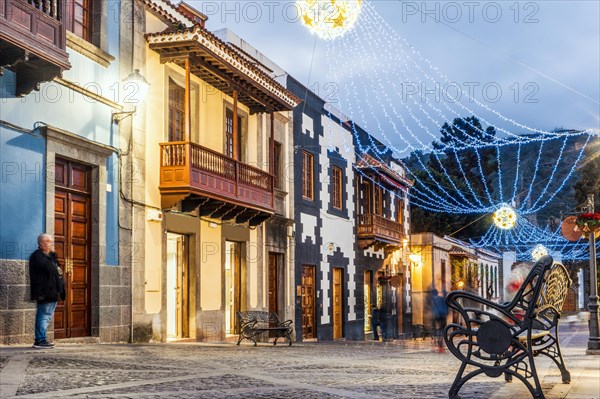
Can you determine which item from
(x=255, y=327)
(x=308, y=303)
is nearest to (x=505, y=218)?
(x=308, y=303)

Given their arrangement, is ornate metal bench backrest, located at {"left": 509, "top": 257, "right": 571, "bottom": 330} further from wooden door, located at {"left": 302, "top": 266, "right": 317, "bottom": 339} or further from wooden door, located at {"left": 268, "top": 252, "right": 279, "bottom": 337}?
wooden door, located at {"left": 302, "top": 266, "right": 317, "bottom": 339}

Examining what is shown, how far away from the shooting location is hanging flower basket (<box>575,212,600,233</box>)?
654 inches

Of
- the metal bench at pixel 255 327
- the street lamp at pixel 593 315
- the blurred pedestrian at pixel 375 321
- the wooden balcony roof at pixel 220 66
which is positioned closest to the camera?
the street lamp at pixel 593 315

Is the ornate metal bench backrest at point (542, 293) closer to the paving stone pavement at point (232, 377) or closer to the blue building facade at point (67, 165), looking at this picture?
the paving stone pavement at point (232, 377)

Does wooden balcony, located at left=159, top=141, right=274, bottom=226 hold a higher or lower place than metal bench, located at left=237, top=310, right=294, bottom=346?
higher

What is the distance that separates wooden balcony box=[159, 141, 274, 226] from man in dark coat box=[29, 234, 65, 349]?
542 centimetres

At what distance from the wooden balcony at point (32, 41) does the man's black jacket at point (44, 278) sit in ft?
8.89

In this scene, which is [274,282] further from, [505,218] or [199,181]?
[505,218]

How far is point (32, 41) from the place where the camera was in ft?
39.3

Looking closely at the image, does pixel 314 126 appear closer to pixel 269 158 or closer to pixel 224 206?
pixel 269 158

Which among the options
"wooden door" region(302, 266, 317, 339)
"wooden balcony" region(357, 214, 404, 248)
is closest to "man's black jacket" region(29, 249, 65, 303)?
"wooden door" region(302, 266, 317, 339)

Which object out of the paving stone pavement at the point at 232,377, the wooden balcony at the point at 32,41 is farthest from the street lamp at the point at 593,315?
the wooden balcony at the point at 32,41

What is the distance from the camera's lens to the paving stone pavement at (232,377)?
7191mm

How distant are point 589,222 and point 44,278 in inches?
415
